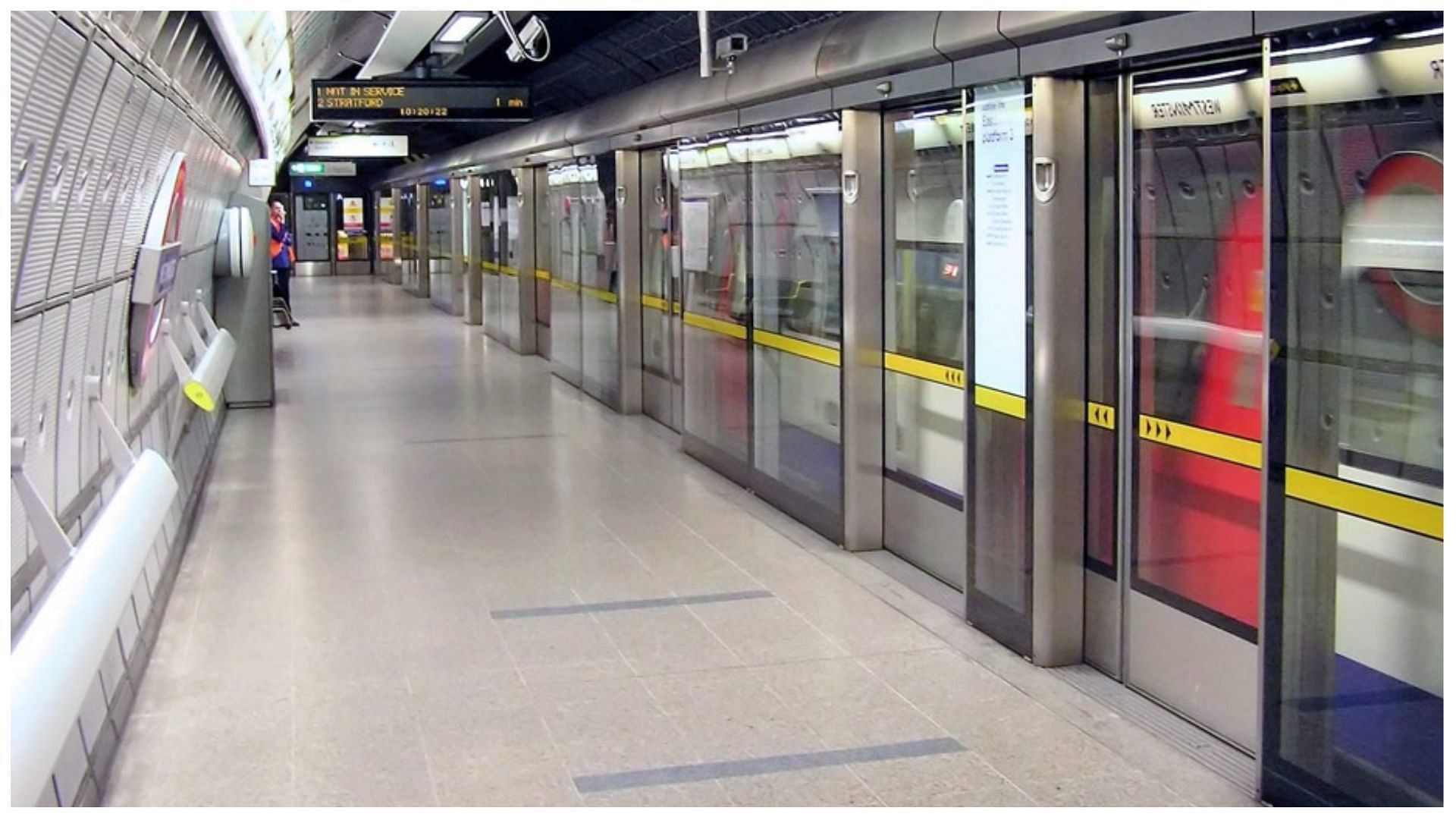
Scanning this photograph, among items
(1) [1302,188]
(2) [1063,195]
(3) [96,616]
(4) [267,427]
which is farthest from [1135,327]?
(4) [267,427]

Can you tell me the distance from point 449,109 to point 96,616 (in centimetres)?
1097

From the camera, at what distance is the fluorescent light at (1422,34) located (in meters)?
3.42

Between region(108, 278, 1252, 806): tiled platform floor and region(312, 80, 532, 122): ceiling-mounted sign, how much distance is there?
17.0 feet

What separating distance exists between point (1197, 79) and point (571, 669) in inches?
101

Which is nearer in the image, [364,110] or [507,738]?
[507,738]

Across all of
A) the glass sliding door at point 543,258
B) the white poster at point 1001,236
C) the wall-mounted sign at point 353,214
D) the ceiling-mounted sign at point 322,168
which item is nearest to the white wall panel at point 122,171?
the white poster at point 1001,236

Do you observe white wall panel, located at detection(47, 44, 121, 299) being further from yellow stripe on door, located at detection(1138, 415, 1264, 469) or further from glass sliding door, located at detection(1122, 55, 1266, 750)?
yellow stripe on door, located at detection(1138, 415, 1264, 469)

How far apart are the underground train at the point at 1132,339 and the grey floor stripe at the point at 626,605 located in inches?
30.4

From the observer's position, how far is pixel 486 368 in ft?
47.7

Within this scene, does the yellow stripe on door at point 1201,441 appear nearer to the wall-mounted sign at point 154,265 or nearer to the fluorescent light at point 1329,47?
the fluorescent light at point 1329,47

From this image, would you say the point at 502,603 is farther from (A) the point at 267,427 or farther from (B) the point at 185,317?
(A) the point at 267,427

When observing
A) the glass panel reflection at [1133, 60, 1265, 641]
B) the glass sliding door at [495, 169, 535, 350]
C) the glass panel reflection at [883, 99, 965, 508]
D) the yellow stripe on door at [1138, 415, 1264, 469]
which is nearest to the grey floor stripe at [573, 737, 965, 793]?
the glass panel reflection at [1133, 60, 1265, 641]

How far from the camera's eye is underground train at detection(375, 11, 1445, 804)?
3.67 m

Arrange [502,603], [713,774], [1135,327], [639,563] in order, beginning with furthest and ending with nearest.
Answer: [639,563] → [502,603] → [1135,327] → [713,774]
